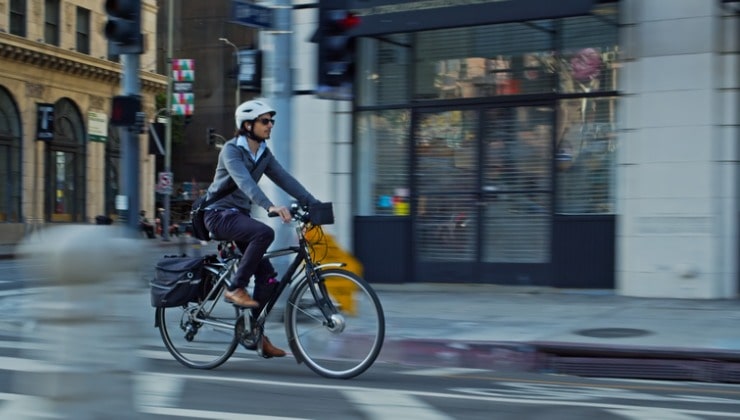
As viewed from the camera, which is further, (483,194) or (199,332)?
(483,194)

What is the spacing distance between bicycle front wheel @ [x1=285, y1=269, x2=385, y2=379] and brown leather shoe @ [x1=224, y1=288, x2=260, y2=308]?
0.26 meters

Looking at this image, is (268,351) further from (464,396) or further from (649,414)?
(649,414)

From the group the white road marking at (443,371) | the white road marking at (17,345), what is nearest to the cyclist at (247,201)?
the white road marking at (443,371)

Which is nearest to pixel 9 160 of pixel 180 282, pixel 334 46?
pixel 334 46

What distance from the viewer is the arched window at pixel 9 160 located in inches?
1336

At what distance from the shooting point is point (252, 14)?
31.9 feet

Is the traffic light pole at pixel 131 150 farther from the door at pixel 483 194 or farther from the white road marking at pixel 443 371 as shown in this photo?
the white road marking at pixel 443 371

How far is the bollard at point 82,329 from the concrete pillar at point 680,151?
9991 mm

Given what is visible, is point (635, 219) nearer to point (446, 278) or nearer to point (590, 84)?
point (590, 84)

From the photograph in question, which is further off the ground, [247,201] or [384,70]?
[384,70]

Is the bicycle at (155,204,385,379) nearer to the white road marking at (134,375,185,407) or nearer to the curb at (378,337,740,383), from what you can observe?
the white road marking at (134,375,185,407)

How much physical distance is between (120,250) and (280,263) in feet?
16.8

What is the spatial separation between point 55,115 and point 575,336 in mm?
32016

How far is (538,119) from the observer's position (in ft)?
41.4
